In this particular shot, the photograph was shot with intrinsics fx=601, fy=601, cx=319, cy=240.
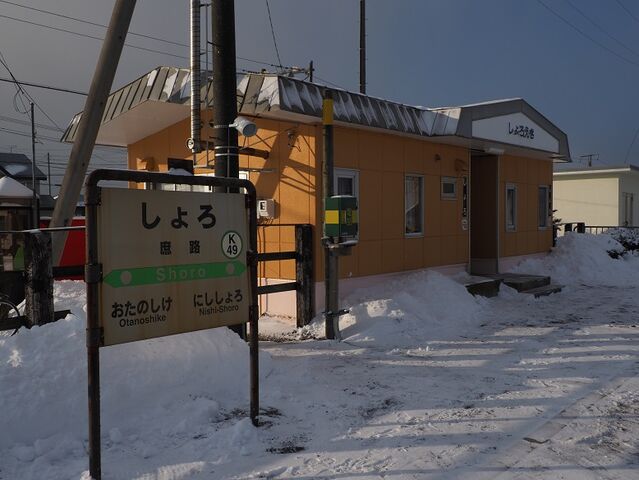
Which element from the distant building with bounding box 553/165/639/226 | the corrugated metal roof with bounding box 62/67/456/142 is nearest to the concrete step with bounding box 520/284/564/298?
the corrugated metal roof with bounding box 62/67/456/142

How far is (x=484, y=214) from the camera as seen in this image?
15617 mm

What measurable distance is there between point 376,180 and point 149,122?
4758mm

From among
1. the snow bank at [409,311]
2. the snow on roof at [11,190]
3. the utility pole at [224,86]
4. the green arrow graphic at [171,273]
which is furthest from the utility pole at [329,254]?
the snow on roof at [11,190]

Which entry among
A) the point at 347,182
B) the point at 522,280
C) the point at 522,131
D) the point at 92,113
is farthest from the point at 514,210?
the point at 92,113

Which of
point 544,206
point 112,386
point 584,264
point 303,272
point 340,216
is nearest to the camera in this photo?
point 112,386

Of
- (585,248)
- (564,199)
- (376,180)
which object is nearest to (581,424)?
→ (376,180)

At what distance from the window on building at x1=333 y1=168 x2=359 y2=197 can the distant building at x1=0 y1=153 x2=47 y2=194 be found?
35.5m

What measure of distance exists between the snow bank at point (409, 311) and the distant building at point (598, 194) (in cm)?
2301

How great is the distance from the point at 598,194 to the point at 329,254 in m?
27.4

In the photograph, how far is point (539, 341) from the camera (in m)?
8.82

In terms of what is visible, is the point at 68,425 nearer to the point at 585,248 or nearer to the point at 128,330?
the point at 128,330

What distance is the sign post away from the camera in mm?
4141

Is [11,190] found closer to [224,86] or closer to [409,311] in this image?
[224,86]

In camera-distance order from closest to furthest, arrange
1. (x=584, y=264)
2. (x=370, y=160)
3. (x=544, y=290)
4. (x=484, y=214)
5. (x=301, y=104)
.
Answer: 1. (x=301, y=104)
2. (x=370, y=160)
3. (x=544, y=290)
4. (x=484, y=214)
5. (x=584, y=264)
